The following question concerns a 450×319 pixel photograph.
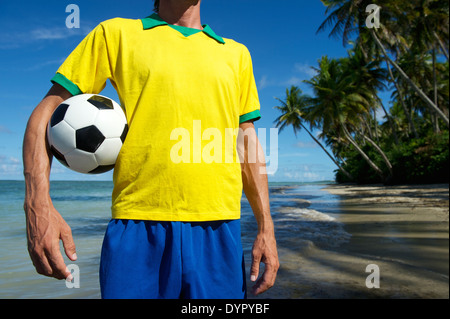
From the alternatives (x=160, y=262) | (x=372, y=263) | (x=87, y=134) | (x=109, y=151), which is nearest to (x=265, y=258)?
Answer: (x=160, y=262)

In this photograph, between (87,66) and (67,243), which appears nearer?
(67,243)

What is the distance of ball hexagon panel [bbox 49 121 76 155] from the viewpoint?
111cm

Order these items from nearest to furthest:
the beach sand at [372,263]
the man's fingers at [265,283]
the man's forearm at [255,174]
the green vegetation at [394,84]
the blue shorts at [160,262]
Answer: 1. the blue shorts at [160,262]
2. the man's fingers at [265,283]
3. the man's forearm at [255,174]
4. the beach sand at [372,263]
5. the green vegetation at [394,84]

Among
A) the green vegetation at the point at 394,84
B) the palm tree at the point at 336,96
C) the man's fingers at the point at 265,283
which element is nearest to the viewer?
the man's fingers at the point at 265,283

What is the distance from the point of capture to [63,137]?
1142 mm

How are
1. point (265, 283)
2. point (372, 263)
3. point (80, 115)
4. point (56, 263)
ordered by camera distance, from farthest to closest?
point (372, 263), point (265, 283), point (80, 115), point (56, 263)

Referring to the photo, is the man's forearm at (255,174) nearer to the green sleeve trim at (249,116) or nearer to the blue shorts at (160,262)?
the green sleeve trim at (249,116)

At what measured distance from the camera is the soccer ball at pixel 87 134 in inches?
45.5

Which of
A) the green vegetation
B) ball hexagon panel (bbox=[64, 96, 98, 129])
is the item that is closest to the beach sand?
ball hexagon panel (bbox=[64, 96, 98, 129])

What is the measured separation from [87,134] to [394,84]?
27.7 metres

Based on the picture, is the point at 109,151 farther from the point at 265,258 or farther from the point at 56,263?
the point at 265,258

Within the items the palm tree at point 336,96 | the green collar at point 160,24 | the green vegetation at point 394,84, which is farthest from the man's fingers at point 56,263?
the palm tree at point 336,96

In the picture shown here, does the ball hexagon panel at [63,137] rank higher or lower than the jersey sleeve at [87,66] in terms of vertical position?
lower

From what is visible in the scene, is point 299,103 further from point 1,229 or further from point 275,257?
point 275,257
